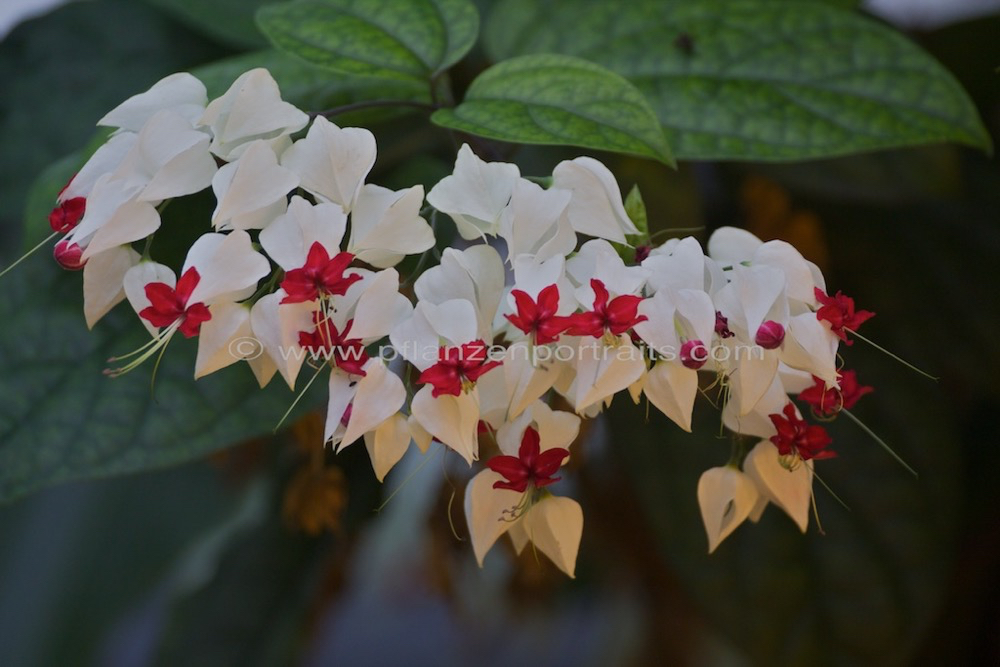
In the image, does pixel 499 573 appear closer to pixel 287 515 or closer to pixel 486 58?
pixel 287 515

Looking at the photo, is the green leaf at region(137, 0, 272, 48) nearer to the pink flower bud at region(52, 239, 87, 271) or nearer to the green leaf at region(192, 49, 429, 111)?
the green leaf at region(192, 49, 429, 111)

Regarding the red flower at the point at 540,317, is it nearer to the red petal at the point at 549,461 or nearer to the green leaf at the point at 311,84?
the red petal at the point at 549,461

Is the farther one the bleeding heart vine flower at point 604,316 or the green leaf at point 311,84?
the green leaf at point 311,84

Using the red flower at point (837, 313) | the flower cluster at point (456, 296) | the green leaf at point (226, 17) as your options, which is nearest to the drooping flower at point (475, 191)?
the flower cluster at point (456, 296)

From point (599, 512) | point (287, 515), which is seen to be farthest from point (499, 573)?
point (287, 515)

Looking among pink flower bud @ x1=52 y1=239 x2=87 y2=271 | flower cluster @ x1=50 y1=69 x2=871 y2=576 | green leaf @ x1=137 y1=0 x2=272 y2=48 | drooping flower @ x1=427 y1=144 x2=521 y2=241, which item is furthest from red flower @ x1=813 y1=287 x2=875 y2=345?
green leaf @ x1=137 y1=0 x2=272 y2=48

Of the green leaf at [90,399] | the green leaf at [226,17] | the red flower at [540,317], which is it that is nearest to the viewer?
the red flower at [540,317]

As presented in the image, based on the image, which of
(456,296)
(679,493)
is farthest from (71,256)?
(679,493)
